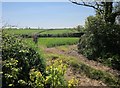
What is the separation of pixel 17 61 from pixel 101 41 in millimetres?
8647

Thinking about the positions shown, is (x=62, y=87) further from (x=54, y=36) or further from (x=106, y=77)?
(x=54, y=36)

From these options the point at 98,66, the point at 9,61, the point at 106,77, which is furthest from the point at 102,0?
the point at 9,61

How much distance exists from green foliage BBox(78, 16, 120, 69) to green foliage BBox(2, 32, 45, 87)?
688 centimetres

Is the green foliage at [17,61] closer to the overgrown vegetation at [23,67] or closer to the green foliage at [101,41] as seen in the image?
the overgrown vegetation at [23,67]

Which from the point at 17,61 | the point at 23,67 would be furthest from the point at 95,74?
the point at 17,61

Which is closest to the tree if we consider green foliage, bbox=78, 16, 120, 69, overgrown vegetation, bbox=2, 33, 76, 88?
green foliage, bbox=78, 16, 120, 69

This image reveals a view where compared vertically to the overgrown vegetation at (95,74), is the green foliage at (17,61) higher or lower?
higher

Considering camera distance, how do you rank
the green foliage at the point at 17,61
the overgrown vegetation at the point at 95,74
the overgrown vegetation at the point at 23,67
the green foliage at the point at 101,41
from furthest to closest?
the green foliage at the point at 101,41 < the overgrown vegetation at the point at 95,74 < the green foliage at the point at 17,61 < the overgrown vegetation at the point at 23,67

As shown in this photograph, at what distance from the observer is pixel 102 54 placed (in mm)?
14781

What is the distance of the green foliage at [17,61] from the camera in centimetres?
741

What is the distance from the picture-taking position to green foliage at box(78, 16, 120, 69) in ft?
49.3

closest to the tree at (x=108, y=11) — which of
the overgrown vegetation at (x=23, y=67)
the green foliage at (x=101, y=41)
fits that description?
the green foliage at (x=101, y=41)

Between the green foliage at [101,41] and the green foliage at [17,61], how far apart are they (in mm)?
6878

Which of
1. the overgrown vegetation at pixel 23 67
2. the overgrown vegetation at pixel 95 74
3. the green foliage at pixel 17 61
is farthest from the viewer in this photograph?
the overgrown vegetation at pixel 95 74
